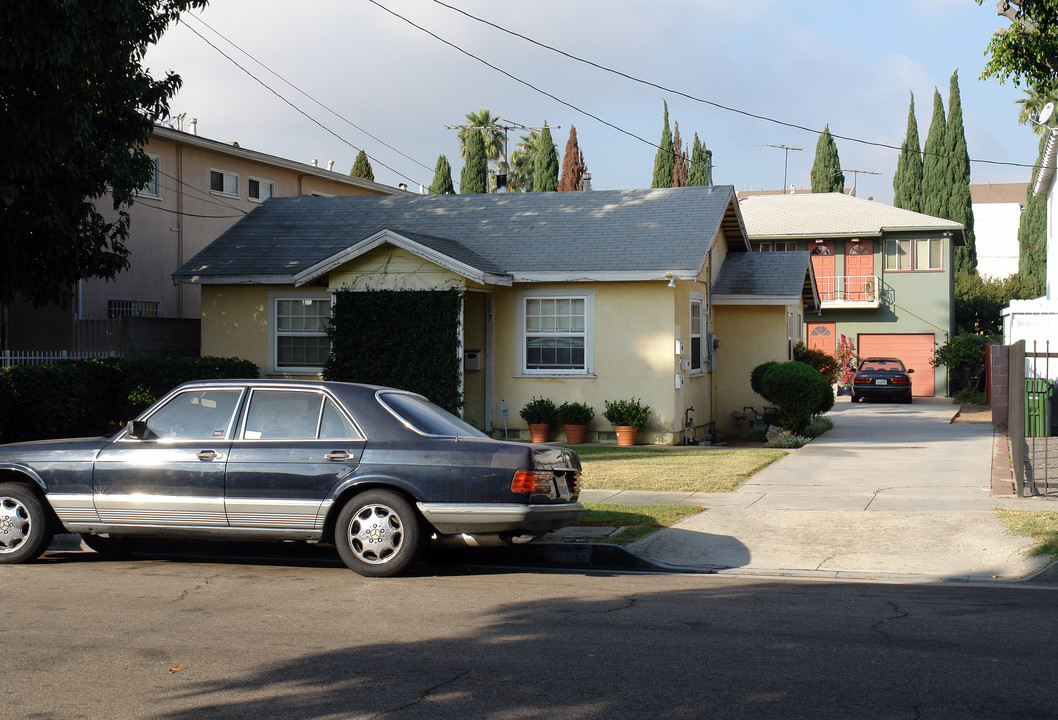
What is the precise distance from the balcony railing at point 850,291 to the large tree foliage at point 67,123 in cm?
2958

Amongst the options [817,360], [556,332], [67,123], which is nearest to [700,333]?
[556,332]

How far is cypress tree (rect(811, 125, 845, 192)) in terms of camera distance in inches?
2195

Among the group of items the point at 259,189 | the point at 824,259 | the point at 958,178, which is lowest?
the point at 824,259

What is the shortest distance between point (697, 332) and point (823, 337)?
24.0 m

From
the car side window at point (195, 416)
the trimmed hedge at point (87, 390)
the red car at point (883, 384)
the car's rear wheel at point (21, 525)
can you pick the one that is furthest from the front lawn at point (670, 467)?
the red car at point (883, 384)

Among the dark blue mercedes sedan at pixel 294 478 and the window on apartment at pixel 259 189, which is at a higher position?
the window on apartment at pixel 259 189

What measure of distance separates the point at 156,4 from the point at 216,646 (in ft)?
36.4

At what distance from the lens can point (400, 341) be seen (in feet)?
59.9

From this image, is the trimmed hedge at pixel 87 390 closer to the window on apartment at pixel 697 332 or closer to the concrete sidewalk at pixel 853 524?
the window on apartment at pixel 697 332

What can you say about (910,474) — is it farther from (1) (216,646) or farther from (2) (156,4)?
(2) (156,4)

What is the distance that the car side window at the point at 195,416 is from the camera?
867cm

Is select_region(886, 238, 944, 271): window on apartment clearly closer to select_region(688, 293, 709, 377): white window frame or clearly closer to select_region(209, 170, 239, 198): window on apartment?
select_region(688, 293, 709, 377): white window frame

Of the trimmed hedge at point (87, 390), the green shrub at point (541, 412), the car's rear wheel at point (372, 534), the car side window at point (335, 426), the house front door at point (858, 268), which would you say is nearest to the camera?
the car's rear wheel at point (372, 534)

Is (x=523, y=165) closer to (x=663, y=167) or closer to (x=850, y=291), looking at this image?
(x=663, y=167)
